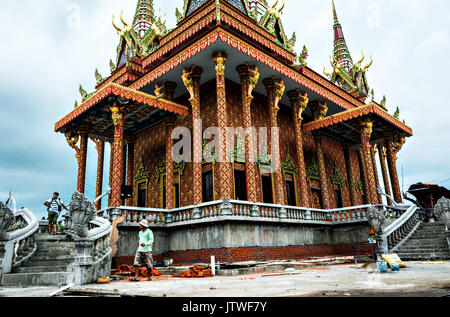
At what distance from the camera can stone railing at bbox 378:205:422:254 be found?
454 inches

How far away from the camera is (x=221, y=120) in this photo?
11.7 m

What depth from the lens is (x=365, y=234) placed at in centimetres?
1377

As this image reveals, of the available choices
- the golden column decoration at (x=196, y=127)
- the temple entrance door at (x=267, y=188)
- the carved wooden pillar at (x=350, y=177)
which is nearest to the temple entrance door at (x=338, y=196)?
the carved wooden pillar at (x=350, y=177)

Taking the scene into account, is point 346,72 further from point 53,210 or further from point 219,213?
point 53,210

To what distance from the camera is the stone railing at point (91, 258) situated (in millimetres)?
6630

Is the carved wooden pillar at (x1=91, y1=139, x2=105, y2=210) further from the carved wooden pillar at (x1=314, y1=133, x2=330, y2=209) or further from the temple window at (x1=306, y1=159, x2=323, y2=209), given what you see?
the carved wooden pillar at (x1=314, y1=133, x2=330, y2=209)

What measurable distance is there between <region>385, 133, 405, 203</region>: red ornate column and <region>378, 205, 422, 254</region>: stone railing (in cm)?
435

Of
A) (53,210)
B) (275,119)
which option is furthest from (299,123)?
(53,210)

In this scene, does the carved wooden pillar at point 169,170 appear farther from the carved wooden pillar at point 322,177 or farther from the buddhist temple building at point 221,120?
the carved wooden pillar at point 322,177

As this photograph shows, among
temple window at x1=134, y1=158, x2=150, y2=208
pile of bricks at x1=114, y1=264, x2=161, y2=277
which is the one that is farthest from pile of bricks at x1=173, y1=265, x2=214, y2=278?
temple window at x1=134, y1=158, x2=150, y2=208

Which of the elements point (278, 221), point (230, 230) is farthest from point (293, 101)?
point (230, 230)

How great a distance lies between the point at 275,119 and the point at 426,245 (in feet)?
23.5

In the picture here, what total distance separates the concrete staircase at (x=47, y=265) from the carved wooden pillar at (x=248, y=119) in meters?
5.91
